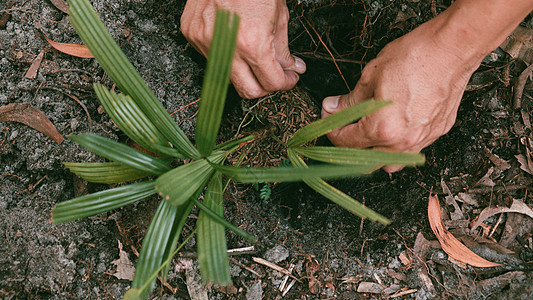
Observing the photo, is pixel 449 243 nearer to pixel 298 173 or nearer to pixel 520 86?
pixel 520 86

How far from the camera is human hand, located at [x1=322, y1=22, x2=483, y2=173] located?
0.98 metres

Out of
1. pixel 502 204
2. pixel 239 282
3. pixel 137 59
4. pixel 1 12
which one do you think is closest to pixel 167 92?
pixel 137 59

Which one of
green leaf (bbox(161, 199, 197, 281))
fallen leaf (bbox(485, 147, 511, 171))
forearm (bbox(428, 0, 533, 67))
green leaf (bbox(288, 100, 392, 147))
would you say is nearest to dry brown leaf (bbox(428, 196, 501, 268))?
fallen leaf (bbox(485, 147, 511, 171))

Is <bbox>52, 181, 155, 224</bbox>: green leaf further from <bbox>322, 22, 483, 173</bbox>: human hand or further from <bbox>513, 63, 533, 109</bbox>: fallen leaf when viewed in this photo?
<bbox>513, 63, 533, 109</bbox>: fallen leaf

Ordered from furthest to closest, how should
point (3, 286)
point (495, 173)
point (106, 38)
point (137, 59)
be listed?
1. point (495, 173)
2. point (137, 59)
3. point (3, 286)
4. point (106, 38)

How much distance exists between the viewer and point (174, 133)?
2.98ft

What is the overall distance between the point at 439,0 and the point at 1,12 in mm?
1630

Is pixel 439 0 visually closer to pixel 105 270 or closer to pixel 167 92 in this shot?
pixel 167 92

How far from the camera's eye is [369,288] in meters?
1.26

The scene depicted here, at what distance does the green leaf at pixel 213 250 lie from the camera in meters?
0.76

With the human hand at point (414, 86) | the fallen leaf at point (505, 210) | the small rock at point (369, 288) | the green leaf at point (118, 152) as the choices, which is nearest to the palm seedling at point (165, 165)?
the green leaf at point (118, 152)

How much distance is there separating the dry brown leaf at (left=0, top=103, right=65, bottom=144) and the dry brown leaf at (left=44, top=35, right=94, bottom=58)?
22 cm

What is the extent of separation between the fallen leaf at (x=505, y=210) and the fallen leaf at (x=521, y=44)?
564 millimetres

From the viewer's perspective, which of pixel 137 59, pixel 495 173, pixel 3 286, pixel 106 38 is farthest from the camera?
pixel 495 173
